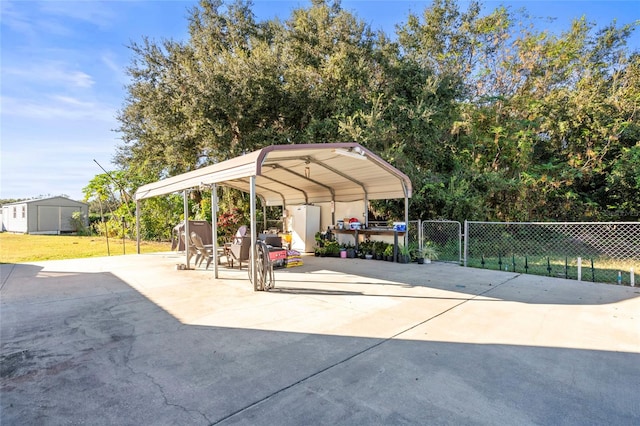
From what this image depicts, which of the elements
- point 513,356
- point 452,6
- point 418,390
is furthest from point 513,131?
point 418,390

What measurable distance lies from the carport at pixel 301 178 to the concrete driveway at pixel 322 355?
1773 millimetres

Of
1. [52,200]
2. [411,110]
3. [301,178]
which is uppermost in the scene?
[411,110]

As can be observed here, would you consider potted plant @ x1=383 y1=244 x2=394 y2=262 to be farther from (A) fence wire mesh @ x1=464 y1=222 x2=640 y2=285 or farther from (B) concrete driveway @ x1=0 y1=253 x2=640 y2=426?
(B) concrete driveway @ x1=0 y1=253 x2=640 y2=426

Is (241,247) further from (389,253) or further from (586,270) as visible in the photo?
(586,270)

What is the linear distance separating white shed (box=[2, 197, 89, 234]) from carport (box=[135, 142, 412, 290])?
16418 mm

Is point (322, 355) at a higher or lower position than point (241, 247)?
lower

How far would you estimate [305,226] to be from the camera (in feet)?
36.7

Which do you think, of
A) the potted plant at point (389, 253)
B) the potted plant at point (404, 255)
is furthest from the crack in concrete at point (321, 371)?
the potted plant at point (389, 253)

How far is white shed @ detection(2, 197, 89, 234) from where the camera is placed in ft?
70.9

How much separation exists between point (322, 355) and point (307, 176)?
7495 millimetres

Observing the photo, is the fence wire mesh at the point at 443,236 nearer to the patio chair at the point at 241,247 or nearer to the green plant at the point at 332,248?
the green plant at the point at 332,248

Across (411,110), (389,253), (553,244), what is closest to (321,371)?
(389,253)

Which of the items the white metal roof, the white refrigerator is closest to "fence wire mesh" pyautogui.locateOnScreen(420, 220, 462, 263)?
the white metal roof

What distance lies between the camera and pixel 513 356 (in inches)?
119
